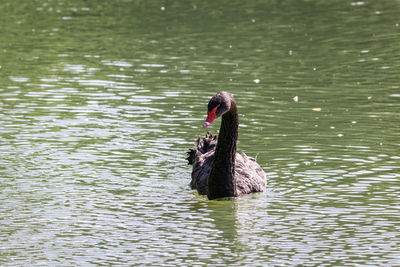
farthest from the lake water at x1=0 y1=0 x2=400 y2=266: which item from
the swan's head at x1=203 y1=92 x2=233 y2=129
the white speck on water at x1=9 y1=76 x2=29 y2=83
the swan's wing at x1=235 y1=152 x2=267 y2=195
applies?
the swan's head at x1=203 y1=92 x2=233 y2=129

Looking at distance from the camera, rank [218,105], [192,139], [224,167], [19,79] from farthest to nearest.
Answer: [19,79], [192,139], [224,167], [218,105]

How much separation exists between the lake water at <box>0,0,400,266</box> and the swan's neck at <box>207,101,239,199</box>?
160 millimetres

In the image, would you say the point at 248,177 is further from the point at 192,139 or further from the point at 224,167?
the point at 192,139

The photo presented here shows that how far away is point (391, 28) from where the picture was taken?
21.7 metres

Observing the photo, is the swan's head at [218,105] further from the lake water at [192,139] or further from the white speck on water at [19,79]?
the white speck on water at [19,79]

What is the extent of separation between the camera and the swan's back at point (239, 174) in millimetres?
10156

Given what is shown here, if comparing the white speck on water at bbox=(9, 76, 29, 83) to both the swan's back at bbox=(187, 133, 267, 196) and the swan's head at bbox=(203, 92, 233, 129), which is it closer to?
the swan's back at bbox=(187, 133, 267, 196)

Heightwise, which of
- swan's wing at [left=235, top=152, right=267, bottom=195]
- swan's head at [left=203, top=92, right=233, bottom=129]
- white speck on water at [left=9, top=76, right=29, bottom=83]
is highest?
swan's head at [left=203, top=92, right=233, bottom=129]

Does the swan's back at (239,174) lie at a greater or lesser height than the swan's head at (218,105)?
lesser

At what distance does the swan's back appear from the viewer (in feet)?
33.3

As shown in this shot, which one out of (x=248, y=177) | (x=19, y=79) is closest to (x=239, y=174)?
(x=248, y=177)

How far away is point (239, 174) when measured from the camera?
10367mm

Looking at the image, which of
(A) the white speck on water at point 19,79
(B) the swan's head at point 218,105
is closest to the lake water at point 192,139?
(A) the white speck on water at point 19,79

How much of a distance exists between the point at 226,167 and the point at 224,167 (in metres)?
0.02
